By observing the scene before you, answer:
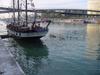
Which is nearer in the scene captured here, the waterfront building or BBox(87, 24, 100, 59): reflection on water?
BBox(87, 24, 100, 59): reflection on water

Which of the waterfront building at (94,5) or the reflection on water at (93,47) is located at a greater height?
the reflection on water at (93,47)

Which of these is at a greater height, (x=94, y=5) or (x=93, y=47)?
(x=93, y=47)

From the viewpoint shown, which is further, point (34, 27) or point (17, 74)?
point (34, 27)

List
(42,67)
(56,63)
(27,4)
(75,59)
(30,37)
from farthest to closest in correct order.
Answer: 1. (27,4)
2. (30,37)
3. (75,59)
4. (56,63)
5. (42,67)

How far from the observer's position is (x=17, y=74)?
17.0 meters

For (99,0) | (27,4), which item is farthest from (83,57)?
(99,0)

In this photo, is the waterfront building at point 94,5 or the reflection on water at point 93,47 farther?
the waterfront building at point 94,5

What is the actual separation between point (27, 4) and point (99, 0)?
132805mm

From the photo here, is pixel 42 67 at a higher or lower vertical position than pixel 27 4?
lower

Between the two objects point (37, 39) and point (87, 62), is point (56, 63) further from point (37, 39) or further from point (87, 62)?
point (37, 39)

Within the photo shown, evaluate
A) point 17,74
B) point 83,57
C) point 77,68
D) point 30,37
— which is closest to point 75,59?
point 83,57

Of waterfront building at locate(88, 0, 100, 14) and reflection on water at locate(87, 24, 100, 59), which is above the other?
reflection on water at locate(87, 24, 100, 59)

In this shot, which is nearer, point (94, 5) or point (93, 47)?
point (93, 47)

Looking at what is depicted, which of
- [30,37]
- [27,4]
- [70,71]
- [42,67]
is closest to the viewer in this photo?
[70,71]
